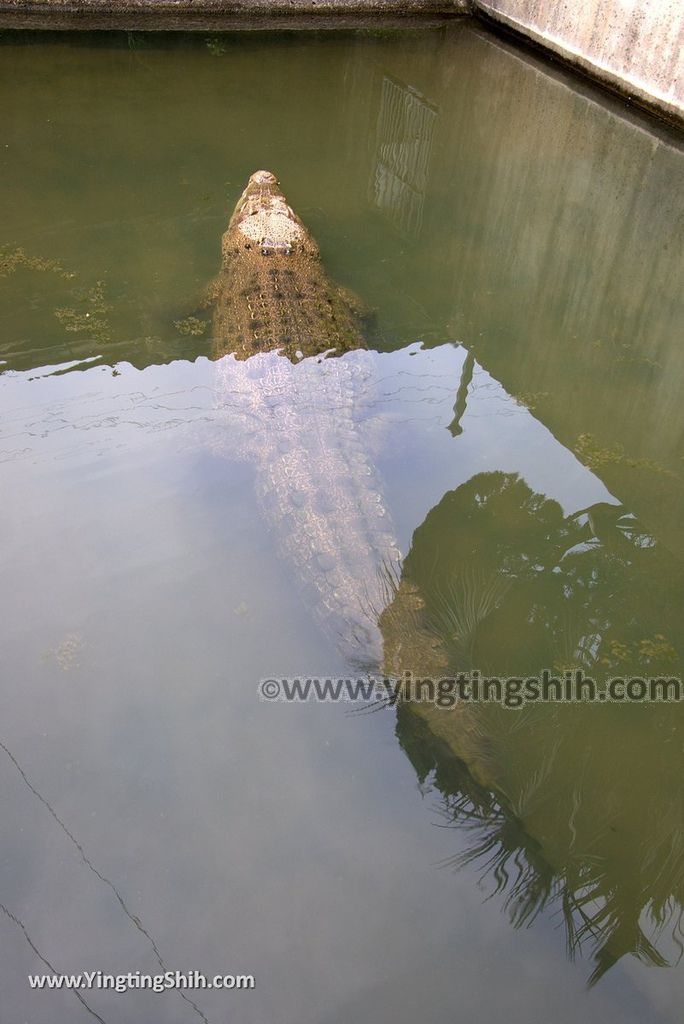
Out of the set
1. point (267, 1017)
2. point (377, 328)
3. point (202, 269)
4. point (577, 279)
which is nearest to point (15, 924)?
point (267, 1017)

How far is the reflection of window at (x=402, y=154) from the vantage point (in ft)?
17.4

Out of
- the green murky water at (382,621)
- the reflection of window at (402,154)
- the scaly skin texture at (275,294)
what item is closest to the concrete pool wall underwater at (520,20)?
the green murky water at (382,621)

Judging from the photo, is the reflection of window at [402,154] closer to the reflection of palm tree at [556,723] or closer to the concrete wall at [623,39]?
the concrete wall at [623,39]

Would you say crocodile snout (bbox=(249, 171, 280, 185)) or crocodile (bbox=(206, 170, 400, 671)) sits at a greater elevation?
crocodile snout (bbox=(249, 171, 280, 185))

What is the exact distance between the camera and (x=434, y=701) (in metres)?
2.42

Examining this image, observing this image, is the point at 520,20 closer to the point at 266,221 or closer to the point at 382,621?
the point at 266,221

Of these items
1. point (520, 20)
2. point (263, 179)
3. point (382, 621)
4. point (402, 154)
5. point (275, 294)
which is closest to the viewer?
point (382, 621)

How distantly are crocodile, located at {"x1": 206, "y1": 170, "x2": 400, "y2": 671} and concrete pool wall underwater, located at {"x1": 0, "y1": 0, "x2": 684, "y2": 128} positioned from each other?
3.48m

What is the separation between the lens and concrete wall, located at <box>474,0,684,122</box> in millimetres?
6074

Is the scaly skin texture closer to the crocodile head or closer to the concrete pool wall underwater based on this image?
the crocodile head

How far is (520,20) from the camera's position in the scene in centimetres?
773

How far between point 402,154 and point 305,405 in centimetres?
352

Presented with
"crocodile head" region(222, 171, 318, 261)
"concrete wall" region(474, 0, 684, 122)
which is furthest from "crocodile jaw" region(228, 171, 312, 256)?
"concrete wall" region(474, 0, 684, 122)

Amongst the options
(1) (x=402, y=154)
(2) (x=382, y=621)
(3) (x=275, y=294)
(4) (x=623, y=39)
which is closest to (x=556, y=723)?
(2) (x=382, y=621)
